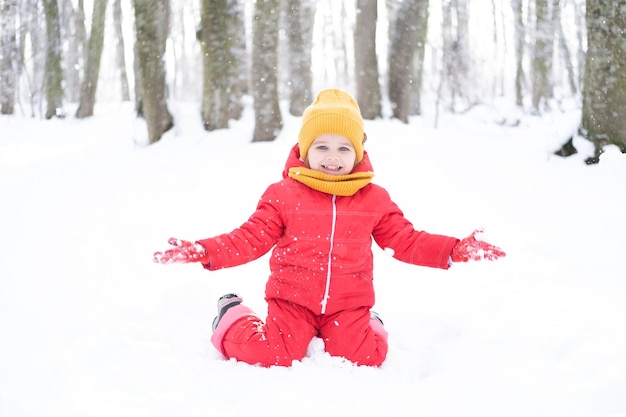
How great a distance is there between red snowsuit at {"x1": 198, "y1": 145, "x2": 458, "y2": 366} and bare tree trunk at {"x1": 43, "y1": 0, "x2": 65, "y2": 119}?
1519 cm

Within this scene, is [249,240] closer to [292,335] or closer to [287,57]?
[292,335]

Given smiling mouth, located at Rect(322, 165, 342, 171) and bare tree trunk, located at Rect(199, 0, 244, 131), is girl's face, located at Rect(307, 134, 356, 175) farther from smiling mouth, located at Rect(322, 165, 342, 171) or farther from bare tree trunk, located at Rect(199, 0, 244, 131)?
bare tree trunk, located at Rect(199, 0, 244, 131)

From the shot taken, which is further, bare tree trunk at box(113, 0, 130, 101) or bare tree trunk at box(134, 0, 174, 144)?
bare tree trunk at box(113, 0, 130, 101)

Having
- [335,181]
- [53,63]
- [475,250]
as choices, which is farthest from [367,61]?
[53,63]

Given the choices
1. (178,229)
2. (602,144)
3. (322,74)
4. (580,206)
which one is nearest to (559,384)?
(580,206)

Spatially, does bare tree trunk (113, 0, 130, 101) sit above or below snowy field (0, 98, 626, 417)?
above

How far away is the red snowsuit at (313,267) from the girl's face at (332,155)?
0.42ft

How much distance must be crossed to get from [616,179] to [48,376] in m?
4.47

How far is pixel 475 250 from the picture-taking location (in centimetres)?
236

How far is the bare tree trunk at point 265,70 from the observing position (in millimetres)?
7109

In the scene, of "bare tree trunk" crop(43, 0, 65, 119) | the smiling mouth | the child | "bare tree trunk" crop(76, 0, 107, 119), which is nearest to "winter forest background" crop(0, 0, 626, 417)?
the child

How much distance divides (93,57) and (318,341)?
14.9 m

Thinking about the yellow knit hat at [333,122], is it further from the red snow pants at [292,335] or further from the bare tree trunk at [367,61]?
the bare tree trunk at [367,61]

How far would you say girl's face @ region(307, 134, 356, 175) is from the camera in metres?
2.67
